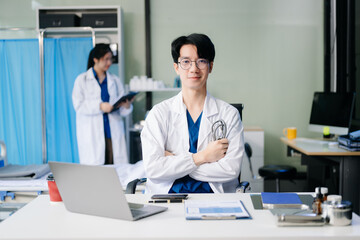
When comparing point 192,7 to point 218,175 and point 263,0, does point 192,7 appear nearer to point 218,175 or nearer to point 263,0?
point 263,0

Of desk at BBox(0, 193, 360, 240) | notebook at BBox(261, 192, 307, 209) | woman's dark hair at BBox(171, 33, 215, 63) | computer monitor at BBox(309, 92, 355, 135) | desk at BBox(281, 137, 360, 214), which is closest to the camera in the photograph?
desk at BBox(0, 193, 360, 240)

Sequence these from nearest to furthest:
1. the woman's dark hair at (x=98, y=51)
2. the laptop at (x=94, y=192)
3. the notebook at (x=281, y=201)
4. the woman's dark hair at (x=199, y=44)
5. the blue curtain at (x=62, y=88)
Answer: the laptop at (x=94, y=192) → the notebook at (x=281, y=201) → the woman's dark hair at (x=199, y=44) → the woman's dark hair at (x=98, y=51) → the blue curtain at (x=62, y=88)

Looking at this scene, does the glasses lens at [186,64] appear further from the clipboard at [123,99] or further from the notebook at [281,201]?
the clipboard at [123,99]

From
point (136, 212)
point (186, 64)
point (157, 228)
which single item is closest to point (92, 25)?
point (186, 64)

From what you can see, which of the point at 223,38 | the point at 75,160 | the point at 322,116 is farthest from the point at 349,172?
the point at 75,160

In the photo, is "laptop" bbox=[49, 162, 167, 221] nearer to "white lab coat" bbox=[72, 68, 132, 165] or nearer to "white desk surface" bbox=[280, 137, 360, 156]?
"white desk surface" bbox=[280, 137, 360, 156]

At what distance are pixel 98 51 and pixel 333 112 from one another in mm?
2375

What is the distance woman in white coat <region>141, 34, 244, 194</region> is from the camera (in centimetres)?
209

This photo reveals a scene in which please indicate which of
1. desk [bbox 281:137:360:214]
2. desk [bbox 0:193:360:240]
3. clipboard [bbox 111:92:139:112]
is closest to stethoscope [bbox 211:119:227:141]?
desk [bbox 0:193:360:240]

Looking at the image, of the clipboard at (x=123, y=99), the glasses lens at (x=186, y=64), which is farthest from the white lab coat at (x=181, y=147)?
the clipboard at (x=123, y=99)

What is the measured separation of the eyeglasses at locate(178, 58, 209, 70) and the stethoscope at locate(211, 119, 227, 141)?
287mm

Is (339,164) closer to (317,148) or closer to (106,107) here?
(317,148)

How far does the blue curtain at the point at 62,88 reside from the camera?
4.71 meters

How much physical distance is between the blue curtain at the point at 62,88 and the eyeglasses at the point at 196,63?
272 cm
